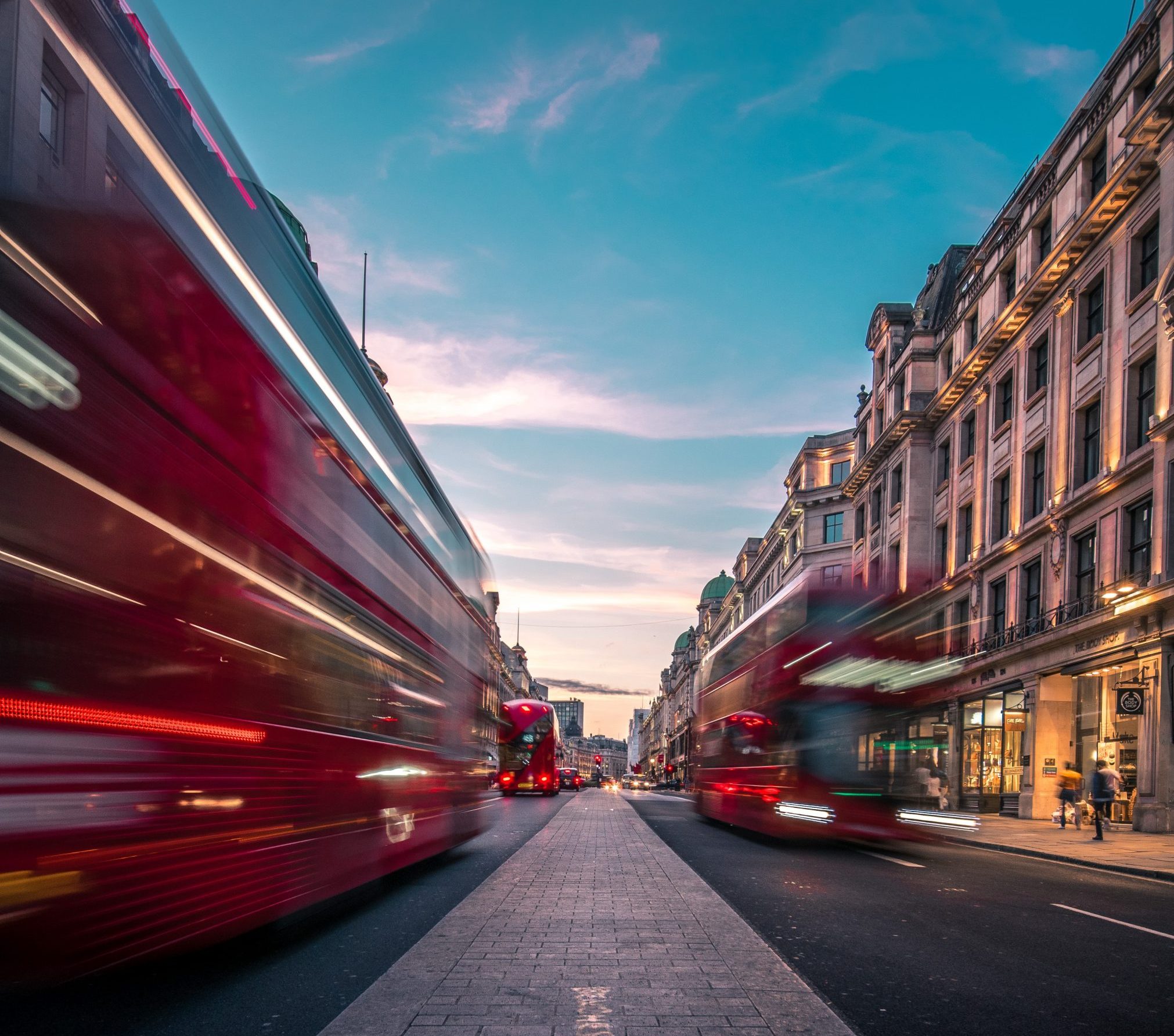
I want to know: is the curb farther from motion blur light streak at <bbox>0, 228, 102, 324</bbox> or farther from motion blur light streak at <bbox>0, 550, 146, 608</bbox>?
motion blur light streak at <bbox>0, 228, 102, 324</bbox>

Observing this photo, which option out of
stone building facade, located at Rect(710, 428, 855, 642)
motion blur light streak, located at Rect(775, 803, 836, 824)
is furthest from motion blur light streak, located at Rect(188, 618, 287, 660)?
stone building facade, located at Rect(710, 428, 855, 642)

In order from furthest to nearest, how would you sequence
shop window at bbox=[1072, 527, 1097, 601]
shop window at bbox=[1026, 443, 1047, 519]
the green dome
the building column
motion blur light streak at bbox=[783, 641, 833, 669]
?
1. the green dome
2. shop window at bbox=[1026, 443, 1047, 519]
3. shop window at bbox=[1072, 527, 1097, 601]
4. the building column
5. motion blur light streak at bbox=[783, 641, 833, 669]

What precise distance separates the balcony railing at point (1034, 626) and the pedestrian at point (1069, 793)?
4848mm

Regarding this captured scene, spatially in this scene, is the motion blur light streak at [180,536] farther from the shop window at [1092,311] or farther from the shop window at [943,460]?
the shop window at [943,460]

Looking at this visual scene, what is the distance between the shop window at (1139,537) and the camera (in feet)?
86.5

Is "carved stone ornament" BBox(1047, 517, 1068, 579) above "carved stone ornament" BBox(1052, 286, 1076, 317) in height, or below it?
below

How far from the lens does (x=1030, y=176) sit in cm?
3531

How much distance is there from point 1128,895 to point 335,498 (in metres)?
10.4

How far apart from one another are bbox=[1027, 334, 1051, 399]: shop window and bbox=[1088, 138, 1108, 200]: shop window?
523 cm

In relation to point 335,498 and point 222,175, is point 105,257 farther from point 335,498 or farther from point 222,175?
point 335,498

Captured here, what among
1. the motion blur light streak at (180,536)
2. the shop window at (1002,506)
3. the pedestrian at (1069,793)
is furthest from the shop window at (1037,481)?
the motion blur light streak at (180,536)

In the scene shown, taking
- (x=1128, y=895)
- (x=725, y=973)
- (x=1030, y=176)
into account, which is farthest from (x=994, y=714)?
(x=725, y=973)

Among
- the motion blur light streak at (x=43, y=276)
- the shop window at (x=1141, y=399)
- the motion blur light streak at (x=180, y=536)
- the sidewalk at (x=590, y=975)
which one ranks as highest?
the shop window at (x=1141, y=399)

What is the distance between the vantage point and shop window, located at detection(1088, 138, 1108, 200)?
29547mm
